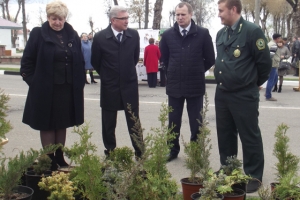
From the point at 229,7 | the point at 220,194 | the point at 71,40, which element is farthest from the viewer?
the point at 71,40

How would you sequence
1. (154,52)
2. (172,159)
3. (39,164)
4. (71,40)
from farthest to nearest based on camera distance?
(154,52) < (172,159) < (71,40) < (39,164)

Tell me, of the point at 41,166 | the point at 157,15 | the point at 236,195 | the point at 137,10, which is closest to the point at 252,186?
the point at 236,195

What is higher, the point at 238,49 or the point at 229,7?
the point at 229,7

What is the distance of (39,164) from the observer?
418 cm

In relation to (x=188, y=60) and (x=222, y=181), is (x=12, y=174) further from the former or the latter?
(x=188, y=60)

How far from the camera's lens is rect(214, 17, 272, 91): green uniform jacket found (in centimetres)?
466

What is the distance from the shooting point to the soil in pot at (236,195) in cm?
380

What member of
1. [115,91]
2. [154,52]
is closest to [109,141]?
[115,91]

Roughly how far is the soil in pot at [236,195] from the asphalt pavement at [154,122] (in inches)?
37.7

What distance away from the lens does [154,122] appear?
9.30 meters

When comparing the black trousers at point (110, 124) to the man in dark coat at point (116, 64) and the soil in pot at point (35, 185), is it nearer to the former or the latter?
the man in dark coat at point (116, 64)

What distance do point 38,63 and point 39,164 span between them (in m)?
1.17

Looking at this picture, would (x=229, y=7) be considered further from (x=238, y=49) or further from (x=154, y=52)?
(x=154, y=52)

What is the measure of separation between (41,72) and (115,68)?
3.66 ft
